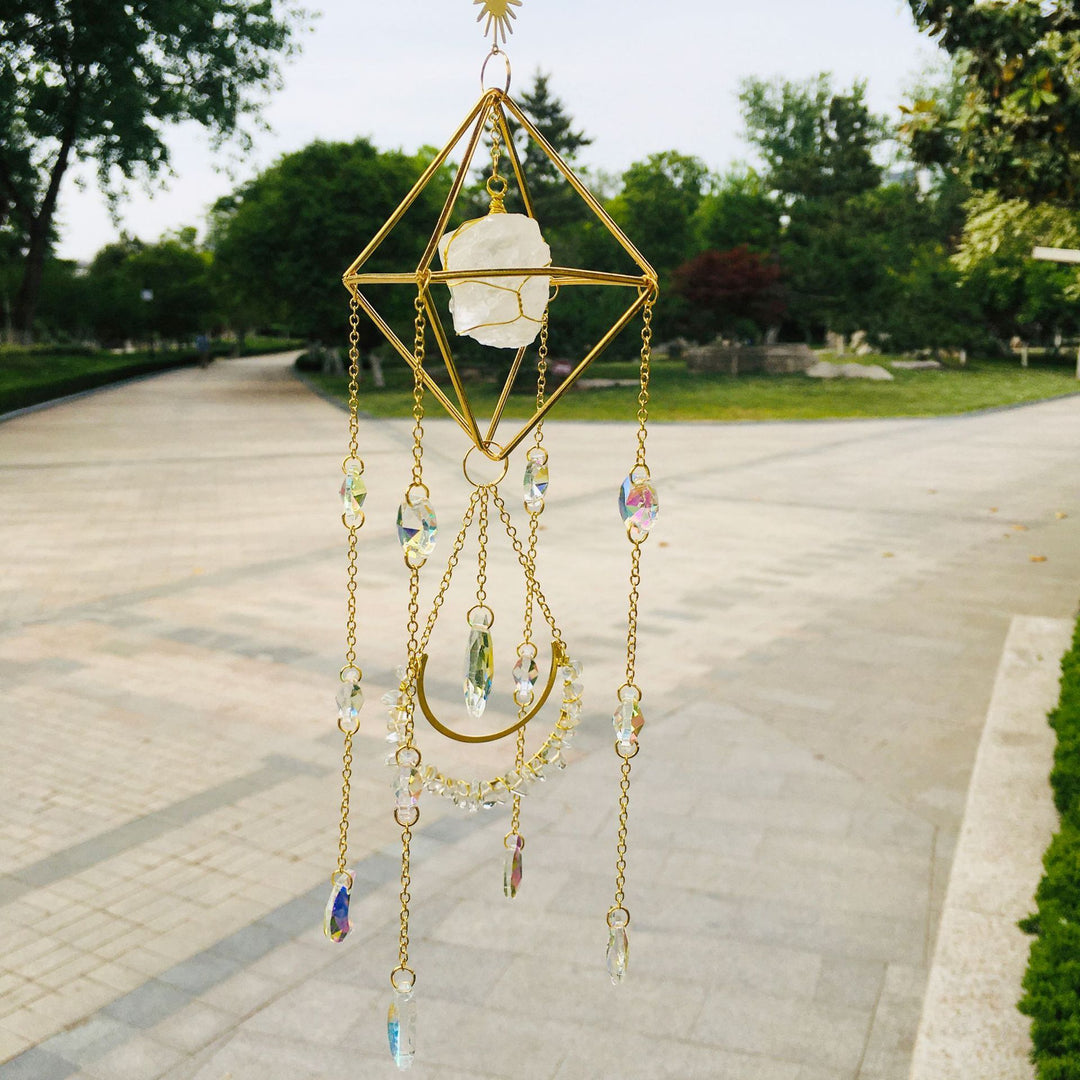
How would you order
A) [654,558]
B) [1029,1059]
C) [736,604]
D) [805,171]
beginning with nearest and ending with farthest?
[1029,1059]
[736,604]
[654,558]
[805,171]

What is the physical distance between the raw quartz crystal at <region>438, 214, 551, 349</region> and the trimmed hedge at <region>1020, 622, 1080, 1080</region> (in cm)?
223

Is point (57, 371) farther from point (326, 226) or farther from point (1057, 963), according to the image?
point (1057, 963)

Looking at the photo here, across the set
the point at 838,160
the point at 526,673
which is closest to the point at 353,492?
the point at 526,673

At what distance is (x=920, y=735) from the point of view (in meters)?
6.16

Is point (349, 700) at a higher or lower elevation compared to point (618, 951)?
higher

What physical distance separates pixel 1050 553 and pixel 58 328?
5994 cm

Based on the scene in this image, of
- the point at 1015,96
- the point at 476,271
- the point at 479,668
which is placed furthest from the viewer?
the point at 1015,96

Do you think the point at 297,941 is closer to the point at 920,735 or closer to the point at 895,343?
the point at 920,735

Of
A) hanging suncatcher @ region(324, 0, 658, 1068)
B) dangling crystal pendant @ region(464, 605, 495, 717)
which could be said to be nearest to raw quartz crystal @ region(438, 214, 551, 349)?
hanging suncatcher @ region(324, 0, 658, 1068)

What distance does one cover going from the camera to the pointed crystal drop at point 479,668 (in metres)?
1.91

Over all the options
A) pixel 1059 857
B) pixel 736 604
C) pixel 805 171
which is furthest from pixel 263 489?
pixel 805 171

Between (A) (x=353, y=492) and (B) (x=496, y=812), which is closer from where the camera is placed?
(A) (x=353, y=492)

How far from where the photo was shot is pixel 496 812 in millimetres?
5250

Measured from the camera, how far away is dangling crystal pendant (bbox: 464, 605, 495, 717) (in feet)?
6.27
